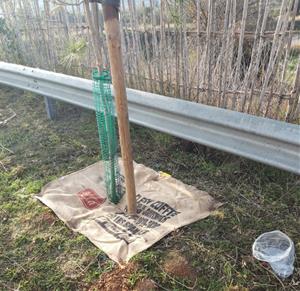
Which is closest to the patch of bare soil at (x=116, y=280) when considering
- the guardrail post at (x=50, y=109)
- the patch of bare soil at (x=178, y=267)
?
the patch of bare soil at (x=178, y=267)

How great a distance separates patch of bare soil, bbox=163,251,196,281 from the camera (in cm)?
204

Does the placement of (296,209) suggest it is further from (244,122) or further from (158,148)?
(158,148)

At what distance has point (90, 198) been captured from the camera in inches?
111

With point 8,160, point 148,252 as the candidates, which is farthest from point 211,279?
point 8,160

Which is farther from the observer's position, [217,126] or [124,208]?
[124,208]

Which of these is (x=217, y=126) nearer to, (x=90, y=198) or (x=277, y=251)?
(x=277, y=251)

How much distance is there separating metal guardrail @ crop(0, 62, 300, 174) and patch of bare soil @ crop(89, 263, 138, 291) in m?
1.08

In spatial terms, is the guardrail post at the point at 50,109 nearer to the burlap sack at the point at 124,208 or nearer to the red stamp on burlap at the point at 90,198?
the burlap sack at the point at 124,208

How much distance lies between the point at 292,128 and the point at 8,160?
2661mm

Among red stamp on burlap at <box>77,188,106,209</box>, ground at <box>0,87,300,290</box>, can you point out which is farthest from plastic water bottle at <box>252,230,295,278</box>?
red stamp on burlap at <box>77,188,106,209</box>

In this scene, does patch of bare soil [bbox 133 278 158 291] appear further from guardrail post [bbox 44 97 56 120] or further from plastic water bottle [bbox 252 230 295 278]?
guardrail post [bbox 44 97 56 120]

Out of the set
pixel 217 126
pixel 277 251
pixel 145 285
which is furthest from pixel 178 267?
pixel 217 126

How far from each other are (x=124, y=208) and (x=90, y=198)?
1.08ft

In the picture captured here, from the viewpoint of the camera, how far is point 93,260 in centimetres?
220
